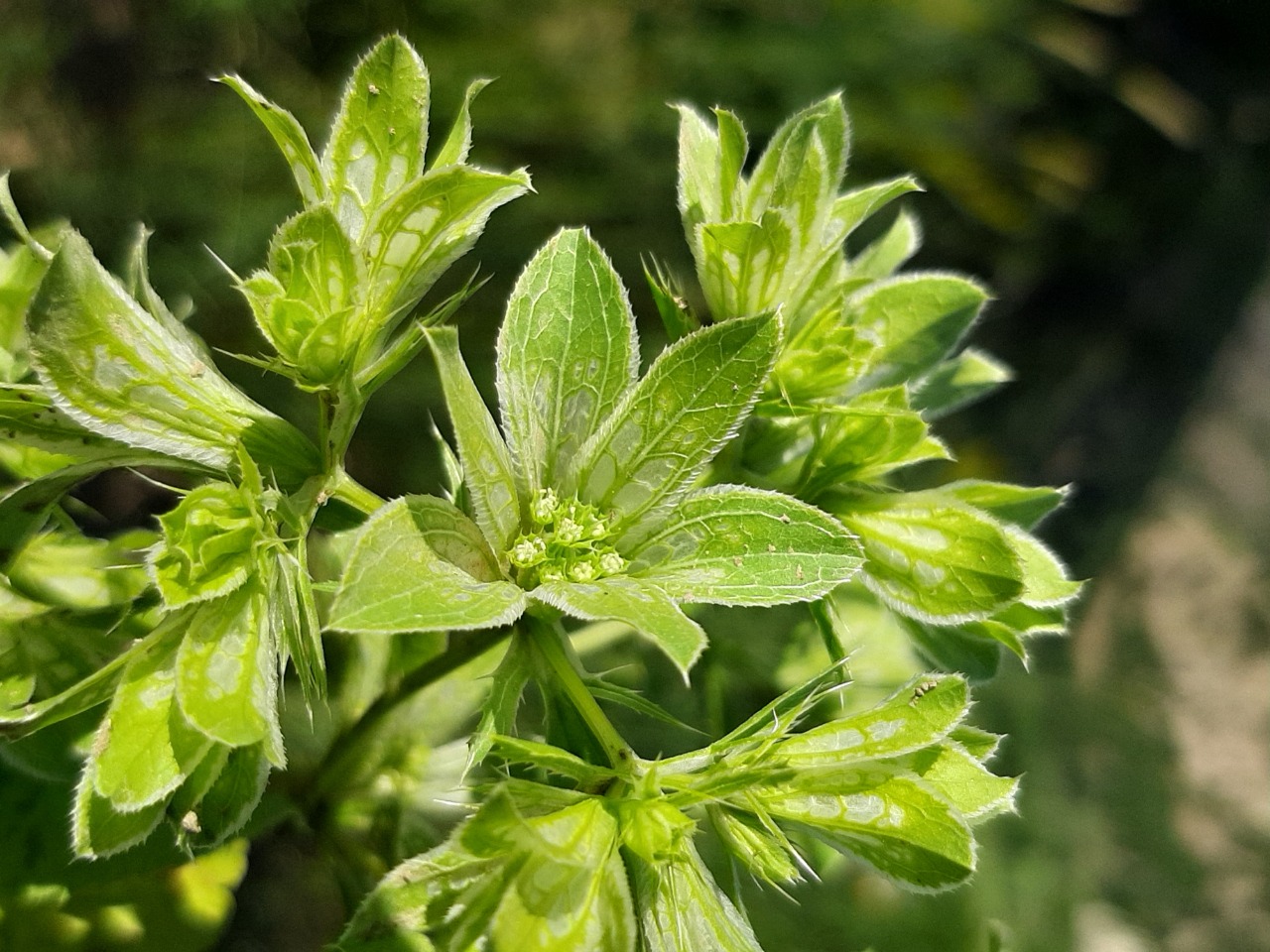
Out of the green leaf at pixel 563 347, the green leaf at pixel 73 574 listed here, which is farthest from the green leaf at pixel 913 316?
the green leaf at pixel 73 574

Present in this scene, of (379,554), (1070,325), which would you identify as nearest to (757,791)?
(379,554)

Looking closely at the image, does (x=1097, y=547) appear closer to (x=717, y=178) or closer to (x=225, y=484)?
(x=717, y=178)

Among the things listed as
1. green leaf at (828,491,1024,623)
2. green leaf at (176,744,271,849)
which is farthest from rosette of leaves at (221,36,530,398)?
green leaf at (828,491,1024,623)

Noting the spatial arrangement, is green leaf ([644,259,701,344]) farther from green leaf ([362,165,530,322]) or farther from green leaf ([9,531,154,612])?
green leaf ([9,531,154,612])

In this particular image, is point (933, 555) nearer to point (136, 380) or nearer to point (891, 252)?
point (891, 252)

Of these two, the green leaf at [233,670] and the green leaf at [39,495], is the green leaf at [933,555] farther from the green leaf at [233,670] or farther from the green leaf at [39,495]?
the green leaf at [39,495]
